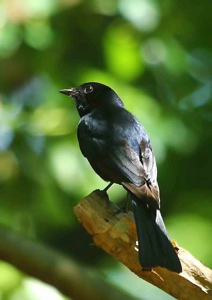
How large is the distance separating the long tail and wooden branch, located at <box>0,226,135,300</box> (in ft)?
1.93

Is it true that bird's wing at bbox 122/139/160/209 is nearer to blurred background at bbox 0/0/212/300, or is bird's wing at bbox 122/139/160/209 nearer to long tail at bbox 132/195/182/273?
long tail at bbox 132/195/182/273

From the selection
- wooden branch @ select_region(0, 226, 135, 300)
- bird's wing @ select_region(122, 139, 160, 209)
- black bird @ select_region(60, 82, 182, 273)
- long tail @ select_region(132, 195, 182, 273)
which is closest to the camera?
long tail @ select_region(132, 195, 182, 273)

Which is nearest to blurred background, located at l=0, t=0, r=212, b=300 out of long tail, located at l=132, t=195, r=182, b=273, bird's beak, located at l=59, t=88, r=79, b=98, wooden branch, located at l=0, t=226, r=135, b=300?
bird's beak, located at l=59, t=88, r=79, b=98

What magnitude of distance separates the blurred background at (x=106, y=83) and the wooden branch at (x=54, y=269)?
784mm

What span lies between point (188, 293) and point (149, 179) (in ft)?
2.42

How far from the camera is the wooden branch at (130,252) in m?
3.97

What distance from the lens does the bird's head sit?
562cm

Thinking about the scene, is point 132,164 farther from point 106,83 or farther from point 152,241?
point 106,83

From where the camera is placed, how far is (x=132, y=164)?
15.0 feet

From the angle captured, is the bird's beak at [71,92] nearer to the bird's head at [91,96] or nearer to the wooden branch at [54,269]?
the bird's head at [91,96]

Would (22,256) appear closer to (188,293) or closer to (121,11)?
(188,293)

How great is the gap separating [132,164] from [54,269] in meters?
0.68

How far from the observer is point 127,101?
601cm

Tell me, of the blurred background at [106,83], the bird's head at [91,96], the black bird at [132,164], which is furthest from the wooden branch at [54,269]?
the bird's head at [91,96]
